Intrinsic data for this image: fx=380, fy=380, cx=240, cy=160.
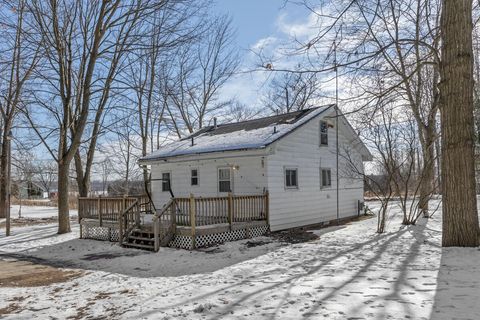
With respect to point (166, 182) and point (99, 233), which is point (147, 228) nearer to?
point (99, 233)

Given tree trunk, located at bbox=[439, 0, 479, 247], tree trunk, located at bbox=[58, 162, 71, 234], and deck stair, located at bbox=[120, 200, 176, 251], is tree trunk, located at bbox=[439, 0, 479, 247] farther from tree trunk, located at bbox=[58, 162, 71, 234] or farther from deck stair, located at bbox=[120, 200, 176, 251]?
tree trunk, located at bbox=[58, 162, 71, 234]

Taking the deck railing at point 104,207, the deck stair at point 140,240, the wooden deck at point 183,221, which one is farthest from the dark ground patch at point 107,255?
the deck railing at point 104,207

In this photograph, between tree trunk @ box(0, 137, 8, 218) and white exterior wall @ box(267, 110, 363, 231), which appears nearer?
white exterior wall @ box(267, 110, 363, 231)

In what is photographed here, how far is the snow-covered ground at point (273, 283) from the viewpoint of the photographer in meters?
5.05

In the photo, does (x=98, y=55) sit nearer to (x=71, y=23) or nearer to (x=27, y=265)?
(x=71, y=23)

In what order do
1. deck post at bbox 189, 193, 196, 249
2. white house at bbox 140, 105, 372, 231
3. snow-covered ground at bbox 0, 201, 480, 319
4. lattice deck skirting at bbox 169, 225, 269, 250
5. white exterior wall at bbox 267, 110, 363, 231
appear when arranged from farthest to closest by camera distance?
white exterior wall at bbox 267, 110, 363, 231
white house at bbox 140, 105, 372, 231
lattice deck skirting at bbox 169, 225, 269, 250
deck post at bbox 189, 193, 196, 249
snow-covered ground at bbox 0, 201, 480, 319

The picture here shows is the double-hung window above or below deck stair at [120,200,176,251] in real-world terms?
above

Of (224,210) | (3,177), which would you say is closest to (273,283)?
(224,210)

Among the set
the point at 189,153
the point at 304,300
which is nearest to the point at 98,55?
the point at 189,153

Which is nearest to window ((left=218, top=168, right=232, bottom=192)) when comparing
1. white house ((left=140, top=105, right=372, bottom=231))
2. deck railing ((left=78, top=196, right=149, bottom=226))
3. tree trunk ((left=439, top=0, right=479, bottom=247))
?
white house ((left=140, top=105, right=372, bottom=231))

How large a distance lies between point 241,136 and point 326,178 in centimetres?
459

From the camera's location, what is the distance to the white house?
13.5 metres

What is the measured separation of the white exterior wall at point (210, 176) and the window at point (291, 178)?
1360 mm

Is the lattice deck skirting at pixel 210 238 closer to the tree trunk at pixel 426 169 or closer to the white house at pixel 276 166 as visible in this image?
the white house at pixel 276 166
